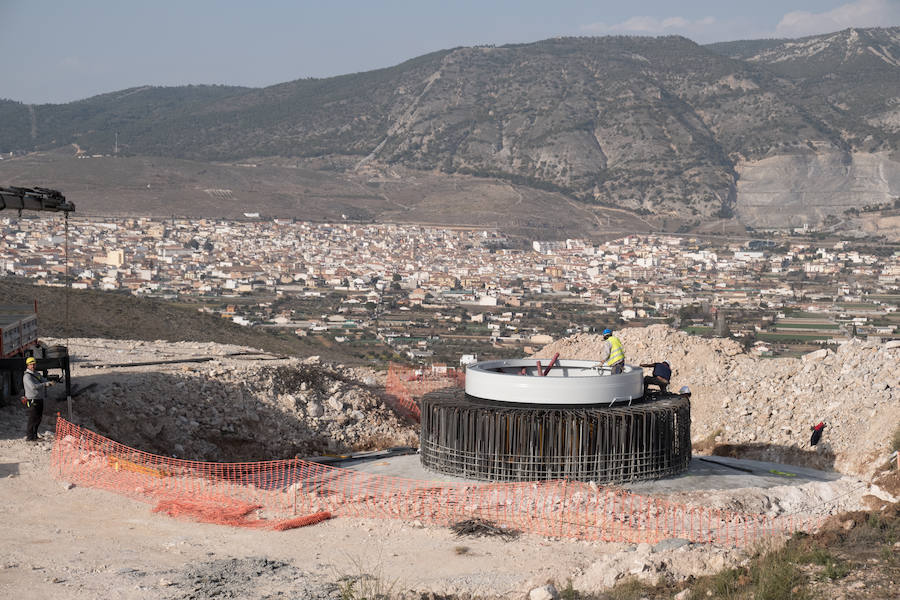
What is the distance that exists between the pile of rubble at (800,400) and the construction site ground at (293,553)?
4.46m

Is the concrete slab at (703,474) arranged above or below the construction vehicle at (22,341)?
below

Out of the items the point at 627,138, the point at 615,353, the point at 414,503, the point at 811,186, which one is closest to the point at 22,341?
the point at 414,503

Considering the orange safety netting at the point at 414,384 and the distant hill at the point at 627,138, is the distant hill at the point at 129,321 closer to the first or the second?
the orange safety netting at the point at 414,384

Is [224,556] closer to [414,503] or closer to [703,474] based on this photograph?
[414,503]

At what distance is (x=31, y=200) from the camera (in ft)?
59.4

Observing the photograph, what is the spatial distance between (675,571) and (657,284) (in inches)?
3002

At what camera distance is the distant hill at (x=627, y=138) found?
146000mm

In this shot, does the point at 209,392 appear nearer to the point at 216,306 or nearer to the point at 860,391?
the point at 860,391

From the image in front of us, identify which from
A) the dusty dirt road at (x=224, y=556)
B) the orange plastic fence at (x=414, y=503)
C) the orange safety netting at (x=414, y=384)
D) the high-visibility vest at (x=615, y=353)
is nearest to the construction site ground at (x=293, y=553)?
the dusty dirt road at (x=224, y=556)

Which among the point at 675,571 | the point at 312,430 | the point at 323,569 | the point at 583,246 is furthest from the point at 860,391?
the point at 583,246

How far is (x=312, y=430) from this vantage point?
73.6 ft

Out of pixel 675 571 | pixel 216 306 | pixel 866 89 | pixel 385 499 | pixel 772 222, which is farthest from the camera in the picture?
pixel 866 89

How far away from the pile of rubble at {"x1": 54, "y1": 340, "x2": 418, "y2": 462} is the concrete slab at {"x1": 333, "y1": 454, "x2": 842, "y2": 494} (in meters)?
3.10

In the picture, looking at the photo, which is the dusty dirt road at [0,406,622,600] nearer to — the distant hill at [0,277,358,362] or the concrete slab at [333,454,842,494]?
the concrete slab at [333,454,842,494]
